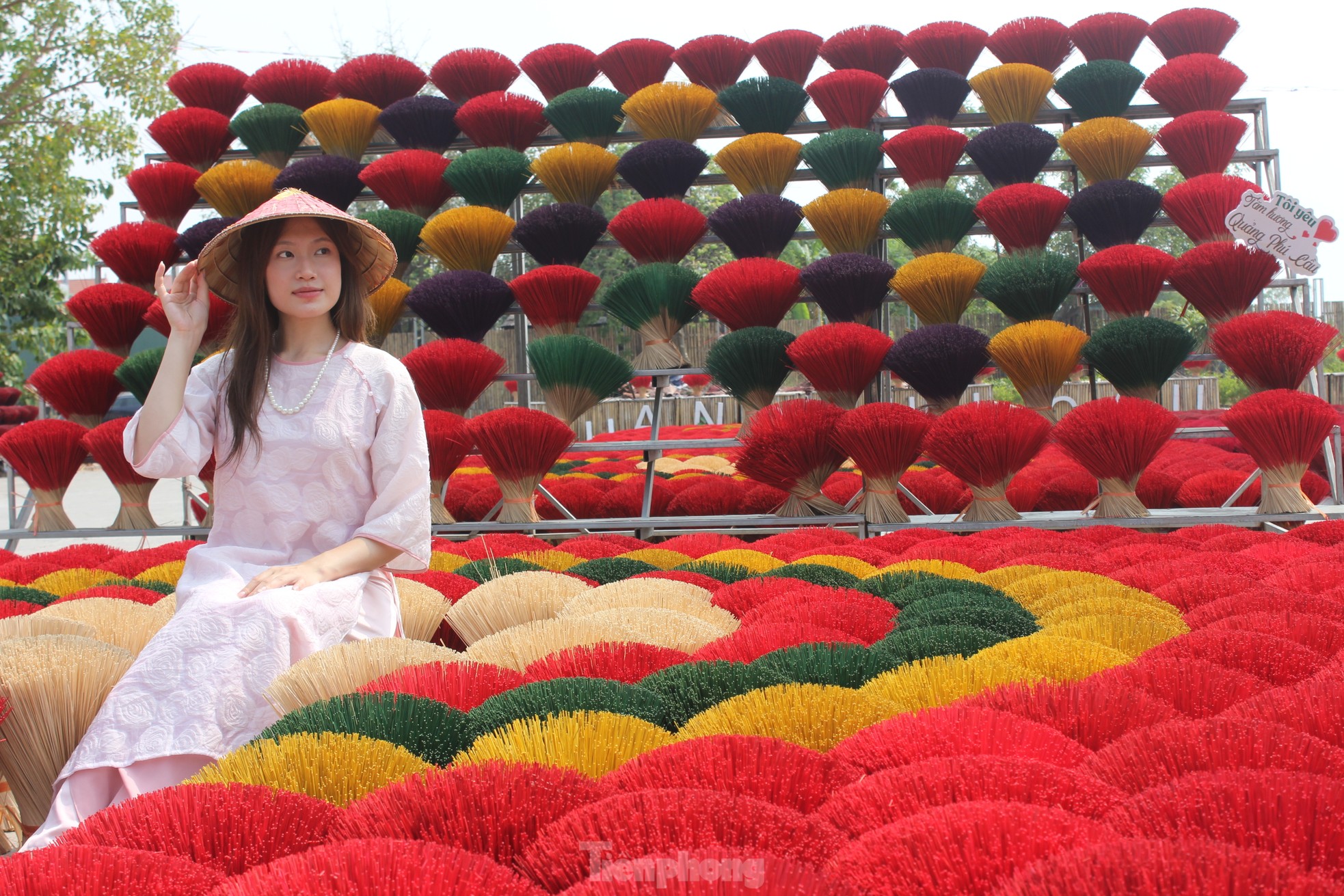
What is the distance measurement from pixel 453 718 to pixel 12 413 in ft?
35.9

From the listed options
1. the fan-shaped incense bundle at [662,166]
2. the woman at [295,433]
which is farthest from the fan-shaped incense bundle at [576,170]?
the woman at [295,433]

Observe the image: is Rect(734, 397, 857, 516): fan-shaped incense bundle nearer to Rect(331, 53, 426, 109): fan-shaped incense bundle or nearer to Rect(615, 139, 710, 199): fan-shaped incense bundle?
Rect(615, 139, 710, 199): fan-shaped incense bundle

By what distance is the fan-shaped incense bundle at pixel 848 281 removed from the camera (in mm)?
3229

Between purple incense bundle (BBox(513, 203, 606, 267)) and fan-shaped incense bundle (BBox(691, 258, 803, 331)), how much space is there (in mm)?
466

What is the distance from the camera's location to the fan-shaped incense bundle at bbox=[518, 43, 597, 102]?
3.96 metres

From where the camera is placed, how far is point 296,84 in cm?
406

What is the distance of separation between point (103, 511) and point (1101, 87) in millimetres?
5638

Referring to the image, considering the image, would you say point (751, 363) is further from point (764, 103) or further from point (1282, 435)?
point (1282, 435)

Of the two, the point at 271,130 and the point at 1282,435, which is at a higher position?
the point at 271,130

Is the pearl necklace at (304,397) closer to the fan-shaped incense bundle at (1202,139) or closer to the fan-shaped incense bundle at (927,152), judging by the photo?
the fan-shaped incense bundle at (927,152)

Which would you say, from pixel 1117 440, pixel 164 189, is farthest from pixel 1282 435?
pixel 164 189

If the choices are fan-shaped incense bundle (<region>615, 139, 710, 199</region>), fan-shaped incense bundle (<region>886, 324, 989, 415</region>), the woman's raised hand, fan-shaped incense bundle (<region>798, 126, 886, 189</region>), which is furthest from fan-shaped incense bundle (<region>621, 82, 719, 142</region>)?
the woman's raised hand

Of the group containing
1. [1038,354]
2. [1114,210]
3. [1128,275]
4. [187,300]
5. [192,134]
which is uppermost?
[192,134]

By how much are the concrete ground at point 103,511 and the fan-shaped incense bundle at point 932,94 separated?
2.77 metres
